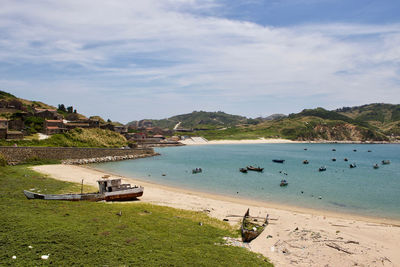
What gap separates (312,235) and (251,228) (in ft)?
18.0

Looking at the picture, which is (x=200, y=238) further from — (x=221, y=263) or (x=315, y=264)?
(x=315, y=264)

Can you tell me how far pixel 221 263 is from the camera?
16812 millimetres

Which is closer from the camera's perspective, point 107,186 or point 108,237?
point 108,237

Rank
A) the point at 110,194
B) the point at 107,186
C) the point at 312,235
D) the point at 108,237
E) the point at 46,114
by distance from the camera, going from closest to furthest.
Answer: the point at 108,237
the point at 312,235
the point at 110,194
the point at 107,186
the point at 46,114

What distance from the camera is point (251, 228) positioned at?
80.4ft

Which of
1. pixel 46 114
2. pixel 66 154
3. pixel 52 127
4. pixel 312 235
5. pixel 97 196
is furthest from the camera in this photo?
pixel 46 114

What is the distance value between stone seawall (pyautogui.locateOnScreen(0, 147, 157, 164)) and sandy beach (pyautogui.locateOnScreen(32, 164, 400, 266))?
137 feet

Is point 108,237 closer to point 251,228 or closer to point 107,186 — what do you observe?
point 251,228

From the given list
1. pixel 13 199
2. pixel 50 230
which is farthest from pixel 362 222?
pixel 13 199

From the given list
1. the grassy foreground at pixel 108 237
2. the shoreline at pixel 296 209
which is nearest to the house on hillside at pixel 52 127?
the shoreline at pixel 296 209

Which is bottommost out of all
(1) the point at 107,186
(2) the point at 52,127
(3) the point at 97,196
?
(3) the point at 97,196

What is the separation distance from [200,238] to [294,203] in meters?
22.5

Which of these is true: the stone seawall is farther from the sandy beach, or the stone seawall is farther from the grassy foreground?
the sandy beach

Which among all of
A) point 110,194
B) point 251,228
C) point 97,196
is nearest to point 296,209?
point 251,228
